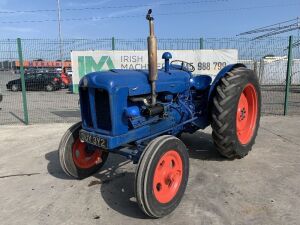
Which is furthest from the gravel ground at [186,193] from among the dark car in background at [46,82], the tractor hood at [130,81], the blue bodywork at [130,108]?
the dark car in background at [46,82]

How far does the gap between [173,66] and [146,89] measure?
134cm

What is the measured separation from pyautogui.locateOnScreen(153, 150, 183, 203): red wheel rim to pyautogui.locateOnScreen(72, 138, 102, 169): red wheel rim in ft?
4.53

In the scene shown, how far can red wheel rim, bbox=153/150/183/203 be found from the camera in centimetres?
338

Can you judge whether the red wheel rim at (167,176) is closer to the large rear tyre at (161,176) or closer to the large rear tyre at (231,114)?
the large rear tyre at (161,176)

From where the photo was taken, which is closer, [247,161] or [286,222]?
[286,222]

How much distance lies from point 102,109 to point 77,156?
1.03m

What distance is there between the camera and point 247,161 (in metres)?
5.01

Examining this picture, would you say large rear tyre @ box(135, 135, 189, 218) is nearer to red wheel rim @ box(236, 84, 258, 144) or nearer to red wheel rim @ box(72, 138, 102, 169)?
red wheel rim @ box(72, 138, 102, 169)

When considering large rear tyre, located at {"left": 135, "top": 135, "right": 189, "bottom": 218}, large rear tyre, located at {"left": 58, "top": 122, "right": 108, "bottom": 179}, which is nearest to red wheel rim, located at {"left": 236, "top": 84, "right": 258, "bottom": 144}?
large rear tyre, located at {"left": 135, "top": 135, "right": 189, "bottom": 218}

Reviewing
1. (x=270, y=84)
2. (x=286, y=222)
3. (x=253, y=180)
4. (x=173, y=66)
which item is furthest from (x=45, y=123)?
(x=270, y=84)

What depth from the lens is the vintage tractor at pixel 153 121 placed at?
3393mm

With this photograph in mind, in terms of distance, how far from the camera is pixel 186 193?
12.9ft

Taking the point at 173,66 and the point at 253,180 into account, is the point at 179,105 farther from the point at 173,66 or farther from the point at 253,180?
the point at 253,180

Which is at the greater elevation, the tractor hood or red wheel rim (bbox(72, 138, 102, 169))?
the tractor hood
